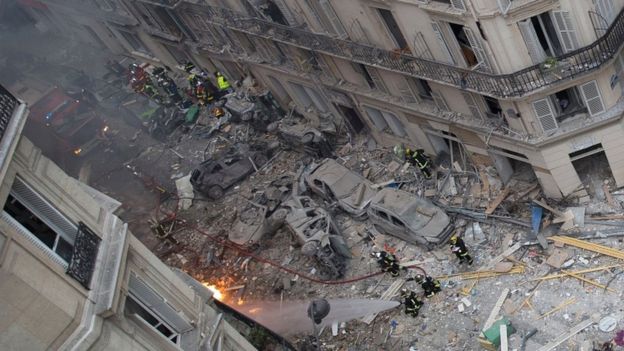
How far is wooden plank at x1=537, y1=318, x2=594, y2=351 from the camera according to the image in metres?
21.3

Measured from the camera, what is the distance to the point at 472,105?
82.4 ft

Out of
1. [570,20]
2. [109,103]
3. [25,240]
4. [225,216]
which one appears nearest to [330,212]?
[225,216]

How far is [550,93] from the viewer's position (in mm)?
22359

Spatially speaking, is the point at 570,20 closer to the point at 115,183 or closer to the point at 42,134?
the point at 115,183

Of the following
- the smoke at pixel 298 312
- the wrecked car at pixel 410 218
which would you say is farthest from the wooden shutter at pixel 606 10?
the smoke at pixel 298 312

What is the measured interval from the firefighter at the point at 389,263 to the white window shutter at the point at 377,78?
22.9 ft

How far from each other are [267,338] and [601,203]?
12.4 metres

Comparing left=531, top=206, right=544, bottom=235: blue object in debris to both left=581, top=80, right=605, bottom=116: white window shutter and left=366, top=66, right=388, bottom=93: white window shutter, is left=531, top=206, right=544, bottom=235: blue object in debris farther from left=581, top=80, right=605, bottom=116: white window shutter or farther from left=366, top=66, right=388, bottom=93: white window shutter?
left=366, top=66, right=388, bottom=93: white window shutter

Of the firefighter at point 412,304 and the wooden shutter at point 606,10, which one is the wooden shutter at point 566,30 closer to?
the wooden shutter at point 606,10

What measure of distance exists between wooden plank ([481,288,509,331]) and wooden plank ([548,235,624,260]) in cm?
258

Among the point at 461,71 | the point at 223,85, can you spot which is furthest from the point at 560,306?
the point at 223,85

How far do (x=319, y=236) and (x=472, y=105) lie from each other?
7459 millimetres

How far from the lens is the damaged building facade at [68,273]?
36.2 feet

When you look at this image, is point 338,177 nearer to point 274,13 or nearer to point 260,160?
point 260,160
